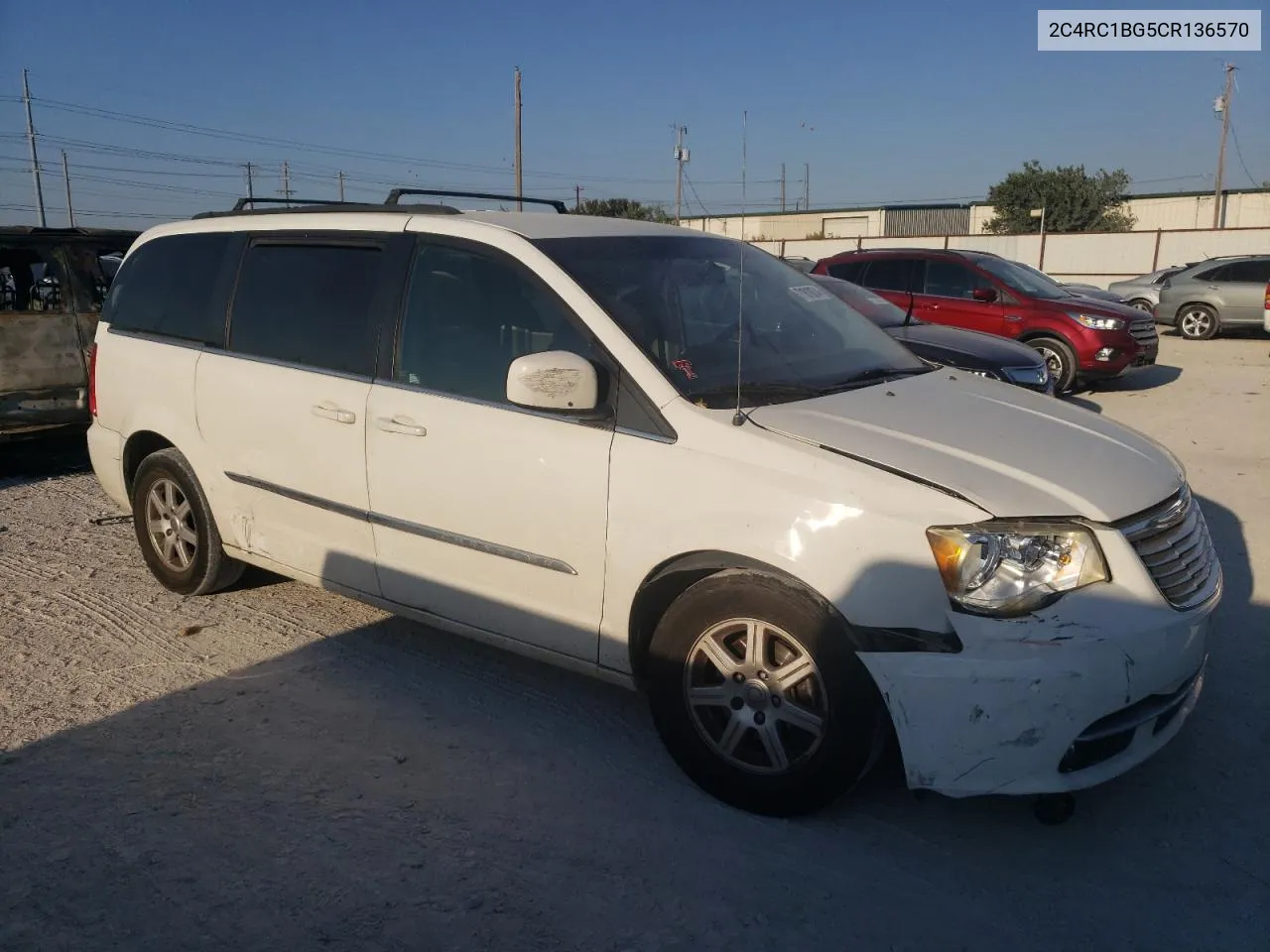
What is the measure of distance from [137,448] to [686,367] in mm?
3253

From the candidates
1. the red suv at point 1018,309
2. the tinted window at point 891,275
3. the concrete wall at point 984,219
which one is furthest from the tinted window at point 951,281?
the concrete wall at point 984,219

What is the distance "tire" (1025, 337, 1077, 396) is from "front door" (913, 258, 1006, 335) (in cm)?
51

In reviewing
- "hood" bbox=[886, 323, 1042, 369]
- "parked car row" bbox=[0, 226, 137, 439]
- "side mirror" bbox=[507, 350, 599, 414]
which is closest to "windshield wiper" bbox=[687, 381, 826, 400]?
"side mirror" bbox=[507, 350, 599, 414]

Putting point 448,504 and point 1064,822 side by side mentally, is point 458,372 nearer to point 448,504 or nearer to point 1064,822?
point 448,504

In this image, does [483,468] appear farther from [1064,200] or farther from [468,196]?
[1064,200]

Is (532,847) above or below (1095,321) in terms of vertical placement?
below

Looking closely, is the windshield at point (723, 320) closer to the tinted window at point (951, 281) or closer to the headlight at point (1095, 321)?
the tinted window at point (951, 281)

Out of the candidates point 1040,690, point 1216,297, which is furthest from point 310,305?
point 1216,297

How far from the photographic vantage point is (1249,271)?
17766 millimetres

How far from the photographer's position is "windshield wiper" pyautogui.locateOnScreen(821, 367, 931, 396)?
3.65 m

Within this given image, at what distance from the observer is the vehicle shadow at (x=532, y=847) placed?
263cm

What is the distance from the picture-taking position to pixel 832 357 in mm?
3953

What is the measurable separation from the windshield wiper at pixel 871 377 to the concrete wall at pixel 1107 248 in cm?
2572

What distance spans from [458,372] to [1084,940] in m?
2.71
